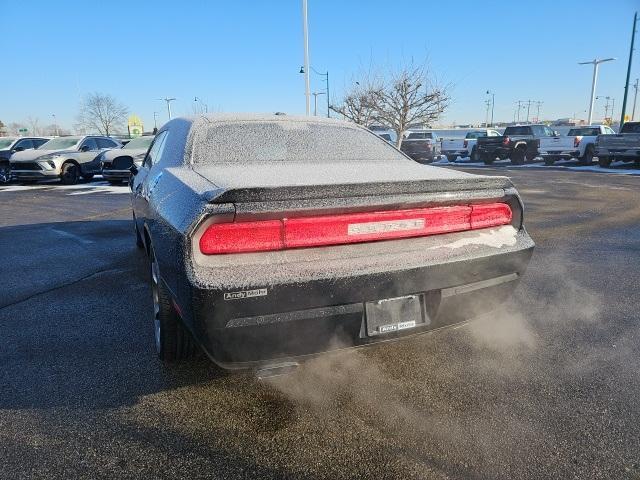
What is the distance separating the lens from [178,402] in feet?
7.57

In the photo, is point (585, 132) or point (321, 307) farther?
point (585, 132)

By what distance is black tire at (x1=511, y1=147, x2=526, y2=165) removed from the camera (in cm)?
2183

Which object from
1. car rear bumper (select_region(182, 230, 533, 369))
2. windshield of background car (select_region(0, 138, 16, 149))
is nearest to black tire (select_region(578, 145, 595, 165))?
car rear bumper (select_region(182, 230, 533, 369))

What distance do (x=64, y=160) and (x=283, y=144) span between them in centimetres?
1393

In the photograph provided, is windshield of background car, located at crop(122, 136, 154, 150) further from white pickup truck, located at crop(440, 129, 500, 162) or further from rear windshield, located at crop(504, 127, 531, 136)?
rear windshield, located at crop(504, 127, 531, 136)

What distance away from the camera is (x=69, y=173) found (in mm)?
14508

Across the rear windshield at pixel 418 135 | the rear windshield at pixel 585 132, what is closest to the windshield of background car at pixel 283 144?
the rear windshield at pixel 585 132

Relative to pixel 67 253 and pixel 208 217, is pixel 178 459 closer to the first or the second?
pixel 208 217

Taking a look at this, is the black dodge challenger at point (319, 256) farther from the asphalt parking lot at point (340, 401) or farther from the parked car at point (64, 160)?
the parked car at point (64, 160)

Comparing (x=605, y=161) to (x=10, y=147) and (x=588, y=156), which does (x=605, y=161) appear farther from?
(x=10, y=147)

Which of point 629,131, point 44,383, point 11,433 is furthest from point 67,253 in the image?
point 629,131

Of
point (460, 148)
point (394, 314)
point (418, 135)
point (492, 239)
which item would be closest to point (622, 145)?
point (460, 148)

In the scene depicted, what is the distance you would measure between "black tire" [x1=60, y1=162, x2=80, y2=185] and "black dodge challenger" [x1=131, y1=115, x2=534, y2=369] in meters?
13.9

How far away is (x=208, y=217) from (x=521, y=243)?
173cm
